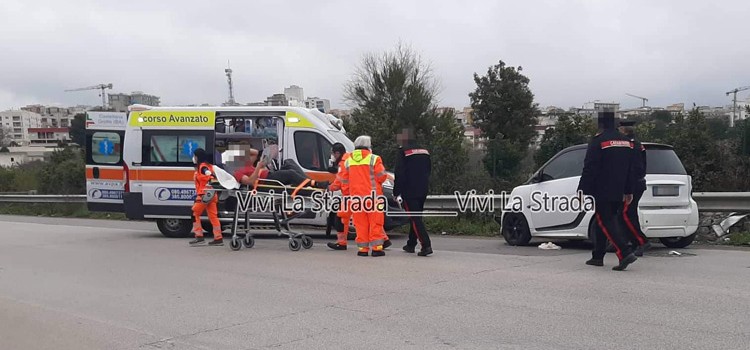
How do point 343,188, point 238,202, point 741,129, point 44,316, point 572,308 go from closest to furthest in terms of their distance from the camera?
point 572,308 < point 44,316 < point 343,188 < point 238,202 < point 741,129

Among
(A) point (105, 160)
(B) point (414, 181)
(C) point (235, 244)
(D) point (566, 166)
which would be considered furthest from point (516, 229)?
(A) point (105, 160)

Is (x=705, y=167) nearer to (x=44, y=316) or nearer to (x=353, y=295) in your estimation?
(x=353, y=295)

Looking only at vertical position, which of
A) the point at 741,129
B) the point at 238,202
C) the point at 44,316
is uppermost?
the point at 741,129

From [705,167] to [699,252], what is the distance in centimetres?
486

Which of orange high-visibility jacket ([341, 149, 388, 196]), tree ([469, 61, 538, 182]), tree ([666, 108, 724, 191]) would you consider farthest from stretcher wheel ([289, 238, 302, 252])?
tree ([469, 61, 538, 182])

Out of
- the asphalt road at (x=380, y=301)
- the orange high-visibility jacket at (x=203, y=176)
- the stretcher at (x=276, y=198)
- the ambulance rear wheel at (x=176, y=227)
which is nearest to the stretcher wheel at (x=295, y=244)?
the stretcher at (x=276, y=198)

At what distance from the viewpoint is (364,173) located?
9.49m

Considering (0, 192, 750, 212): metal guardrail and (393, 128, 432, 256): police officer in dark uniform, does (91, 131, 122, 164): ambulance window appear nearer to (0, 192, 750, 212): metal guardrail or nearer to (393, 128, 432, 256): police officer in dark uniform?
(0, 192, 750, 212): metal guardrail

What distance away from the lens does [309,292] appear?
706 cm

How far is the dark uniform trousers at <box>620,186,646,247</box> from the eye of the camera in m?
8.49

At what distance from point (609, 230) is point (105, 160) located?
10.2 meters

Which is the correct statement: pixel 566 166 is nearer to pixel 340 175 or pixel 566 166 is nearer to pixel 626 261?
pixel 626 261

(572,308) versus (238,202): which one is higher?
(238,202)

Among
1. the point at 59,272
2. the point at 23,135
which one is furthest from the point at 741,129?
the point at 23,135
